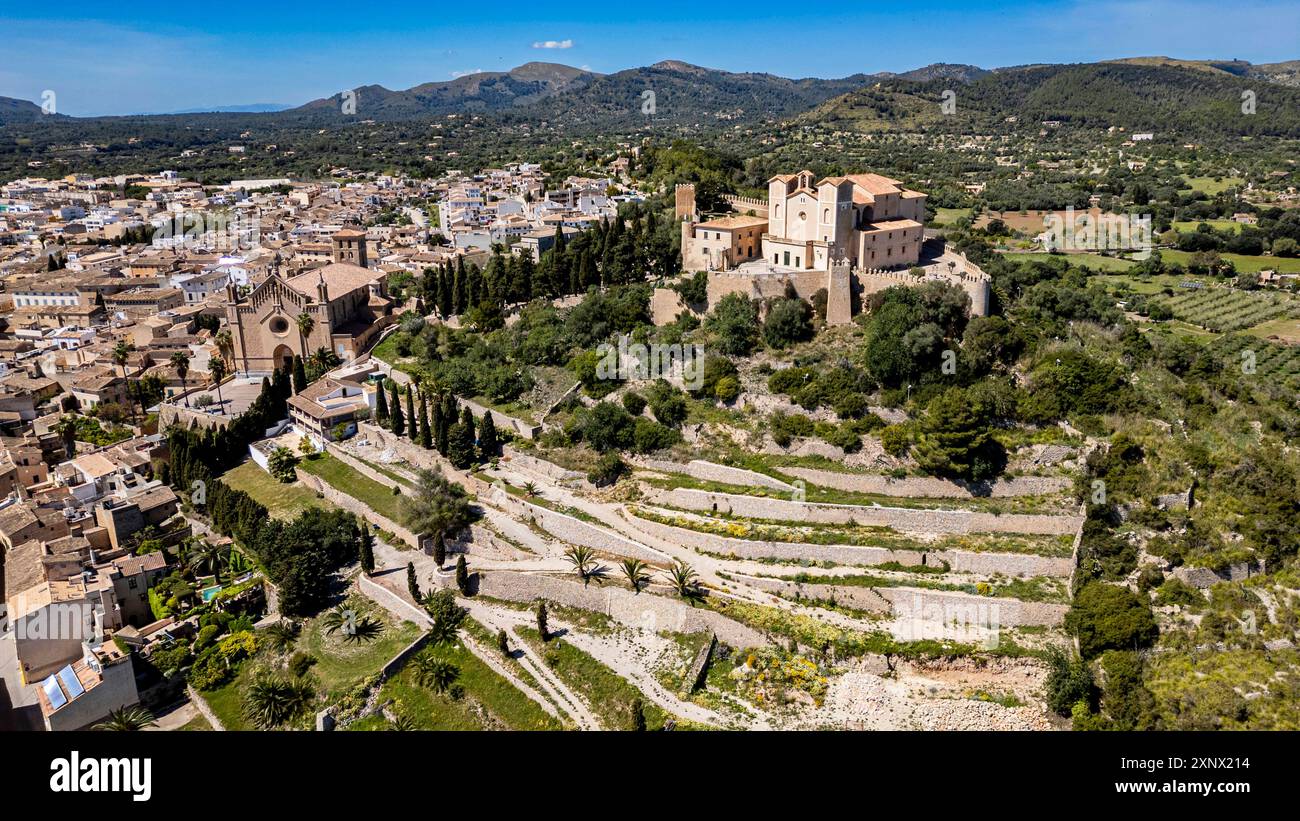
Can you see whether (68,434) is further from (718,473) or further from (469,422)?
(718,473)

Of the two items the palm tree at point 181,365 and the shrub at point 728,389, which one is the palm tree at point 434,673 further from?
the palm tree at point 181,365

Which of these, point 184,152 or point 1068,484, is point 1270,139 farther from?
point 184,152

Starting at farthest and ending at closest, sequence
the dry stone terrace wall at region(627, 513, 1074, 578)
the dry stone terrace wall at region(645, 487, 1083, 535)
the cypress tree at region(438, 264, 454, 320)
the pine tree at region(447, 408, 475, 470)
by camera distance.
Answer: the cypress tree at region(438, 264, 454, 320) → the pine tree at region(447, 408, 475, 470) → the dry stone terrace wall at region(645, 487, 1083, 535) → the dry stone terrace wall at region(627, 513, 1074, 578)

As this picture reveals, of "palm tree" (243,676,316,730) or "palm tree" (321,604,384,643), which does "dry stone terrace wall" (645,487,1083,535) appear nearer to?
"palm tree" (321,604,384,643)

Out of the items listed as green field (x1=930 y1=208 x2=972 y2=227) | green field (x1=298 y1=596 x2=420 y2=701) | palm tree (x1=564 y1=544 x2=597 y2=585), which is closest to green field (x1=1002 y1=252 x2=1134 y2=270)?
green field (x1=930 y1=208 x2=972 y2=227)
